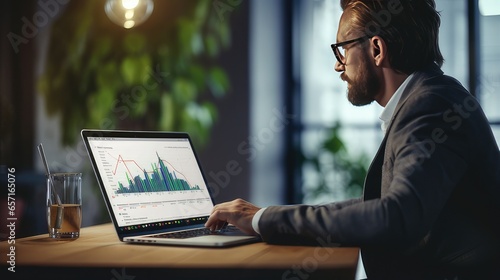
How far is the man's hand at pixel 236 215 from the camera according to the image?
1.64 meters

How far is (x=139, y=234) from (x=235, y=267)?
0.55m

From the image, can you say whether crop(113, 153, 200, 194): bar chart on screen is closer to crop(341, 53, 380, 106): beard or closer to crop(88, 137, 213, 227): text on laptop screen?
crop(88, 137, 213, 227): text on laptop screen

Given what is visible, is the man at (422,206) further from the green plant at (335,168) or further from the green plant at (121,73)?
the green plant at (335,168)

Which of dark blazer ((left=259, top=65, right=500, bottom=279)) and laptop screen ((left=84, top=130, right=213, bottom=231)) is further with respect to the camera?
laptop screen ((left=84, top=130, right=213, bottom=231))

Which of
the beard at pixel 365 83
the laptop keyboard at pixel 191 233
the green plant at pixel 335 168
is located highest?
the beard at pixel 365 83

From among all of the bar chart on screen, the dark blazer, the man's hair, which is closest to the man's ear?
the man's hair

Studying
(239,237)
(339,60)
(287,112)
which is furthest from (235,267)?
(287,112)

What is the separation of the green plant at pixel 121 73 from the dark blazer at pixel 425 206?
91.6 inches

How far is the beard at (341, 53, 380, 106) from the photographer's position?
1.90m

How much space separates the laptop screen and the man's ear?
65 cm

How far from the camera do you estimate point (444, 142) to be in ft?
4.92

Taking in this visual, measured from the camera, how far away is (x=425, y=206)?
1.42 m

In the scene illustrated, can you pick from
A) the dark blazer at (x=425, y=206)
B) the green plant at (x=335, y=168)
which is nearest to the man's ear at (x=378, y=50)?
the dark blazer at (x=425, y=206)

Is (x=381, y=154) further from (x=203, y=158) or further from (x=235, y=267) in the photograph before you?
(x=203, y=158)
